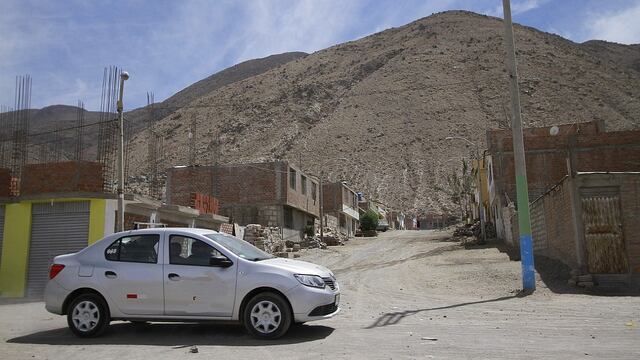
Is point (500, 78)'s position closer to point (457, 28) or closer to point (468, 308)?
point (457, 28)

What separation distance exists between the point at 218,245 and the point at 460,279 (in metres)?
10.8

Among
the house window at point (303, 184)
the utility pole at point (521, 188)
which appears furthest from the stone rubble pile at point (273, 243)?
the utility pole at point (521, 188)

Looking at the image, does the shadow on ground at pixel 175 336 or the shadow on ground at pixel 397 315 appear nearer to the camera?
the shadow on ground at pixel 175 336

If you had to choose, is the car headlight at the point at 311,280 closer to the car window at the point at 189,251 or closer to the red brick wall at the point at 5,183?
the car window at the point at 189,251

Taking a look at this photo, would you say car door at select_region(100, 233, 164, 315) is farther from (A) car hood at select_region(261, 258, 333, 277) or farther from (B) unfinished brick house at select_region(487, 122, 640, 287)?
(B) unfinished brick house at select_region(487, 122, 640, 287)

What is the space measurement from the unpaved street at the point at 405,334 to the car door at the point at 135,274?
51cm

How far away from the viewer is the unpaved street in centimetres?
692

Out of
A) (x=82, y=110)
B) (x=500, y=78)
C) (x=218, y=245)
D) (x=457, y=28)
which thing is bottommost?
(x=218, y=245)

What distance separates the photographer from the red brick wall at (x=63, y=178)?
57.5 feet

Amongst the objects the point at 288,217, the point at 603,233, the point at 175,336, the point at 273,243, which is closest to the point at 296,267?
the point at 175,336

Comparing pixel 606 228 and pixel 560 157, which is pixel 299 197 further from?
pixel 606 228

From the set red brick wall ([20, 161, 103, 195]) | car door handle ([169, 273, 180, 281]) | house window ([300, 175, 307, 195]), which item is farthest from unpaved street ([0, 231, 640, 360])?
house window ([300, 175, 307, 195])

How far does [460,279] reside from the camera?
1708cm

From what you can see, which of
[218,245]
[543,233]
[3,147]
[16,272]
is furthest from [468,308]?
[3,147]
